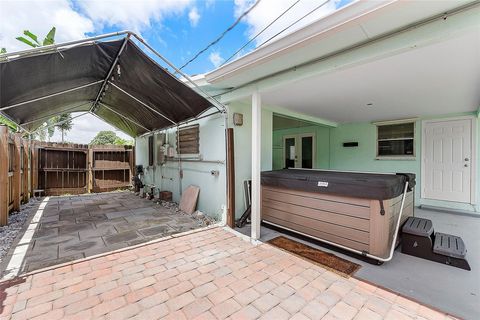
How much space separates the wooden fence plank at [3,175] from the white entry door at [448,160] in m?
9.37

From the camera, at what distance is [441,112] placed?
17.0ft

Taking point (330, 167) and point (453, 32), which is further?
point (330, 167)

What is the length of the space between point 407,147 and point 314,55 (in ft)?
17.0

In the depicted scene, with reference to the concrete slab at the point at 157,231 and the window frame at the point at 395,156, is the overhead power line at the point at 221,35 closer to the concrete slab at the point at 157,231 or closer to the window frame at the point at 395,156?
the concrete slab at the point at 157,231

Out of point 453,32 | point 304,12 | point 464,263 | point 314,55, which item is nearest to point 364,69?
point 314,55

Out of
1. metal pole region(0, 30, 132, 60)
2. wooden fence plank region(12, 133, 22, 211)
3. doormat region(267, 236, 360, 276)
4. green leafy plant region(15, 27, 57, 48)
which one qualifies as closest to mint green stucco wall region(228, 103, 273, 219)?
doormat region(267, 236, 360, 276)

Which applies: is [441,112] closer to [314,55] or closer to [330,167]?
[330,167]

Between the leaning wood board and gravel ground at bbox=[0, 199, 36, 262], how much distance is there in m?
4.04

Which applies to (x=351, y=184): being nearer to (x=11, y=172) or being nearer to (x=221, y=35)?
(x=221, y=35)

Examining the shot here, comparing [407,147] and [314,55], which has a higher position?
[314,55]

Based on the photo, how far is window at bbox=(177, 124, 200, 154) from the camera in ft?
17.4

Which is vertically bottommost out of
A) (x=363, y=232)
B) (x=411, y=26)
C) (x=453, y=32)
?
(x=363, y=232)

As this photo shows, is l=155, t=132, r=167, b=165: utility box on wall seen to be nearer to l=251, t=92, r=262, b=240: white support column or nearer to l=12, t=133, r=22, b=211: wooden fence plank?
l=12, t=133, r=22, b=211: wooden fence plank

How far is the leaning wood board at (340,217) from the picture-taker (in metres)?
2.74
